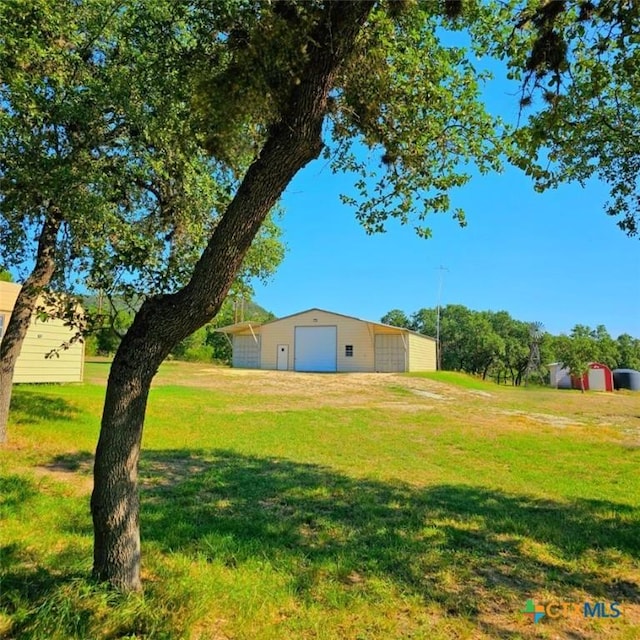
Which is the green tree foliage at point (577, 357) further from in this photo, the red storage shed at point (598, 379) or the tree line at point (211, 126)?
the tree line at point (211, 126)

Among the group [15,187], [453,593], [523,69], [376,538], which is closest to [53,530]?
[376,538]

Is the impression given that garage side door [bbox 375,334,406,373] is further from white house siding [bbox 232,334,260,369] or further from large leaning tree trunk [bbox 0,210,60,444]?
large leaning tree trunk [bbox 0,210,60,444]

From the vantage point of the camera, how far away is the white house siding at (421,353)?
28219mm

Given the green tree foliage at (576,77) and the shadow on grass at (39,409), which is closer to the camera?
the green tree foliage at (576,77)

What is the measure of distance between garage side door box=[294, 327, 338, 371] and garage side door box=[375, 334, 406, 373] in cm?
267

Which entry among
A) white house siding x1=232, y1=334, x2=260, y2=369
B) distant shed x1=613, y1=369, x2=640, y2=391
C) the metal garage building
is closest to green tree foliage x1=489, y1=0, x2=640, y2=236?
the metal garage building

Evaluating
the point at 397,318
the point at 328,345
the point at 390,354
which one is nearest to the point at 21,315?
the point at 328,345

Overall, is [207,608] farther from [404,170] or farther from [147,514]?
[404,170]

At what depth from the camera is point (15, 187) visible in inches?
192

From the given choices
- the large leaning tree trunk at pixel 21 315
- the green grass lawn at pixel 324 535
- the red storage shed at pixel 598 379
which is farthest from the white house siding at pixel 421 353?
the large leaning tree trunk at pixel 21 315

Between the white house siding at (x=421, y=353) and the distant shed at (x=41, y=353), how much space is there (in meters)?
18.4

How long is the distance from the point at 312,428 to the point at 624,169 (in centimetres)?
685

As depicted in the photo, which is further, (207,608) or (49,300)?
(49,300)

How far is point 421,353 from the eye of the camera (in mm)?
30562
